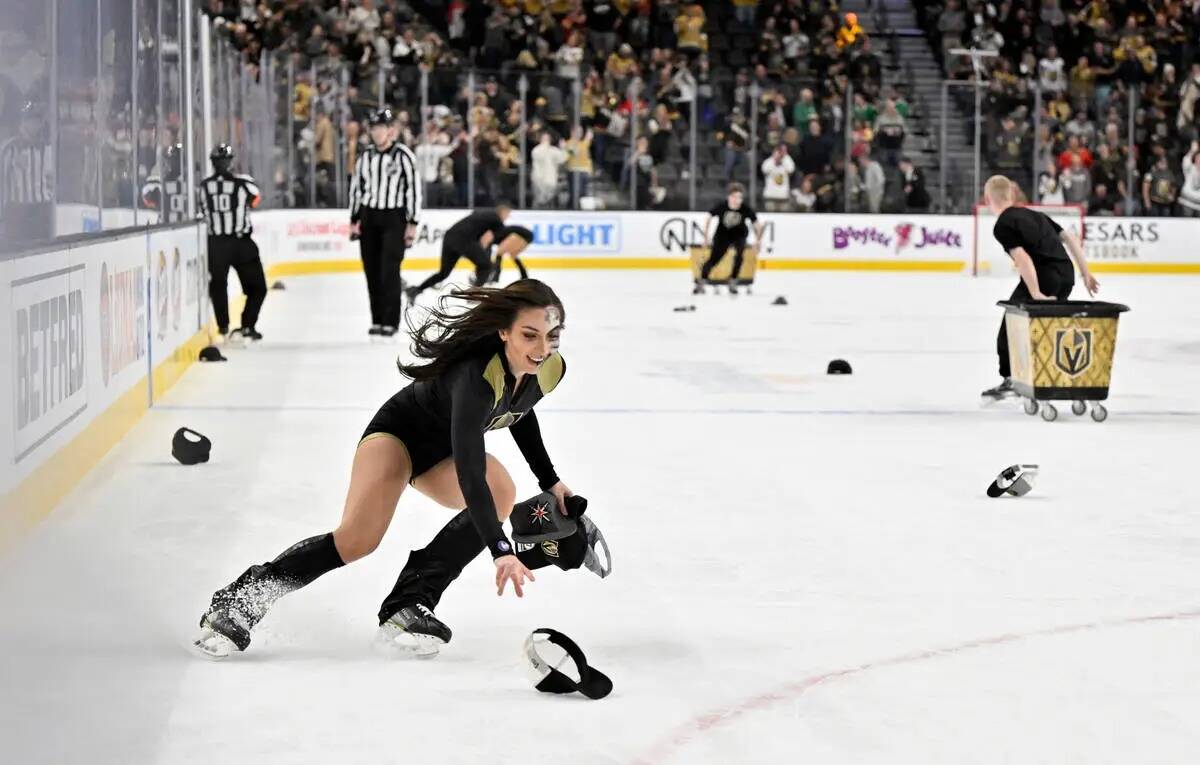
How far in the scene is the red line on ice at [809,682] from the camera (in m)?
3.39

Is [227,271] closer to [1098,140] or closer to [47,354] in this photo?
[47,354]

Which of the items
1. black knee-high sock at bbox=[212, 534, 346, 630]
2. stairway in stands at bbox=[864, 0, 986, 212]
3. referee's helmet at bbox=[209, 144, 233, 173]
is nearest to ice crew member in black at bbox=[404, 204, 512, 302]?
referee's helmet at bbox=[209, 144, 233, 173]

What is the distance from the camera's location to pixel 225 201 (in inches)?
487

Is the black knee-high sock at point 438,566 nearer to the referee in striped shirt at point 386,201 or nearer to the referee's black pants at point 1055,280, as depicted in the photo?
the referee's black pants at point 1055,280

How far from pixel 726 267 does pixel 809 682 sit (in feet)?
59.1

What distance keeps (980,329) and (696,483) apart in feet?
30.5

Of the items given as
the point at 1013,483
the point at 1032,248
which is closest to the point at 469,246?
the point at 1032,248

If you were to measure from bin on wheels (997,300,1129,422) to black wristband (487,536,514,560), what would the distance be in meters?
5.80

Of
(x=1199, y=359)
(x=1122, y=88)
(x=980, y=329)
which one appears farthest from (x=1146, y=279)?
(x=1199, y=359)

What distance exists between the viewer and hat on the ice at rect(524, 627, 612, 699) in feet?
12.1

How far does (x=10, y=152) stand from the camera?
196 inches

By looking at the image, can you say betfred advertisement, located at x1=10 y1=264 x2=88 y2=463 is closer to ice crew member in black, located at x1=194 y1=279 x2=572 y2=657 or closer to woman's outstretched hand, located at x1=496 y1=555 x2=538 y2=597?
ice crew member in black, located at x1=194 y1=279 x2=572 y2=657

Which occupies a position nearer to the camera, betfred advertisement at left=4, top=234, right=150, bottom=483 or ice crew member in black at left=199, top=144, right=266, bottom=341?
betfred advertisement at left=4, top=234, right=150, bottom=483

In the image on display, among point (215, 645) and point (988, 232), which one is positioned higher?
point (988, 232)
